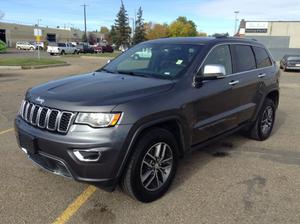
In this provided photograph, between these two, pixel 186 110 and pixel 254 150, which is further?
pixel 254 150

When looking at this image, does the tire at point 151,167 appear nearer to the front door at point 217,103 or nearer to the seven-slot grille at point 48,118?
the front door at point 217,103

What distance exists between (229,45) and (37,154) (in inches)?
122

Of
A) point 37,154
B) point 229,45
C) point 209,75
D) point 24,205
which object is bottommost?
point 24,205

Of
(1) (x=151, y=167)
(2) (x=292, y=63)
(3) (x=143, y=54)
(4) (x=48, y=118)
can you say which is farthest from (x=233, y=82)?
(2) (x=292, y=63)

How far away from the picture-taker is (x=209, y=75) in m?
4.14

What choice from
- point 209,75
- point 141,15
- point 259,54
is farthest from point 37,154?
point 141,15

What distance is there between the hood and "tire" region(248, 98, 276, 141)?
2.60 metres

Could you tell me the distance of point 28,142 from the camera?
11.7 feet

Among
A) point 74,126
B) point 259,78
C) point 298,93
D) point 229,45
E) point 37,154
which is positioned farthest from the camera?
point 298,93

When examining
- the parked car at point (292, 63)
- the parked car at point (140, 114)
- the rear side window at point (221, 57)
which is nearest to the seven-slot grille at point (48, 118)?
the parked car at point (140, 114)

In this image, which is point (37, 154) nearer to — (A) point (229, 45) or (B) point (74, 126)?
(B) point (74, 126)

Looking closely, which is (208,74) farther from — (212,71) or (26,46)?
(26,46)

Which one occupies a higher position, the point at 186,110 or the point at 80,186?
the point at 186,110

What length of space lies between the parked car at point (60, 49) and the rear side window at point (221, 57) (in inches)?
1735
